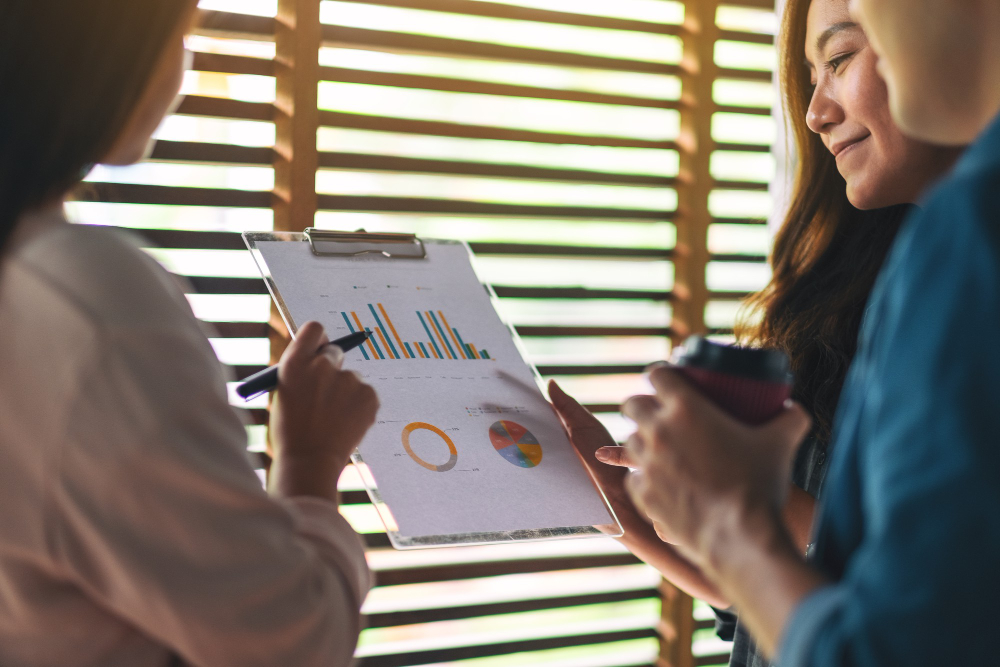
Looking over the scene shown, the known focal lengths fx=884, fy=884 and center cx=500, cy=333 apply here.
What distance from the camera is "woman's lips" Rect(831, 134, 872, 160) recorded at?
4.14 ft

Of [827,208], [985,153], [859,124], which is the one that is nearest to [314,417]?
[985,153]

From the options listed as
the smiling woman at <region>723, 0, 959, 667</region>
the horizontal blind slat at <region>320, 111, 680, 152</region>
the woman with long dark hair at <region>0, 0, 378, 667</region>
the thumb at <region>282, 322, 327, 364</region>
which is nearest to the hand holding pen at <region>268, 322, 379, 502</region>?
the thumb at <region>282, 322, 327, 364</region>

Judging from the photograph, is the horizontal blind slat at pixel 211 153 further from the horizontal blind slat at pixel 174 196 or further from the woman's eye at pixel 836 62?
the woman's eye at pixel 836 62

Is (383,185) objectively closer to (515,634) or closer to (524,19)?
(524,19)

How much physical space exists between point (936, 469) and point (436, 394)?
795 millimetres

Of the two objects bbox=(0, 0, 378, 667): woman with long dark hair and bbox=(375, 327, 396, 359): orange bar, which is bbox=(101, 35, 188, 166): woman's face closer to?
bbox=(0, 0, 378, 667): woman with long dark hair

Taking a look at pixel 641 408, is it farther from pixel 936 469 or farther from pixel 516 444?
pixel 516 444

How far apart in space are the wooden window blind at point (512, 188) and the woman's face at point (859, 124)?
0.73 meters

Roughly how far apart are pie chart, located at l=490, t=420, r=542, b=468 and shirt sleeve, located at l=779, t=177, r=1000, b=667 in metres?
0.68

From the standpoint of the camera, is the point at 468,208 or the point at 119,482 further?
the point at 468,208

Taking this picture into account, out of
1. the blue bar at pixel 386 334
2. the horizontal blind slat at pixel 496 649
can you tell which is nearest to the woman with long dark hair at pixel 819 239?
the blue bar at pixel 386 334

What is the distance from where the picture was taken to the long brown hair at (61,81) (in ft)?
1.99

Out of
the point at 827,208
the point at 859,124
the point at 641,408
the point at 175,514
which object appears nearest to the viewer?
the point at 175,514

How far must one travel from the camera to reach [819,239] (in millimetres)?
1488
